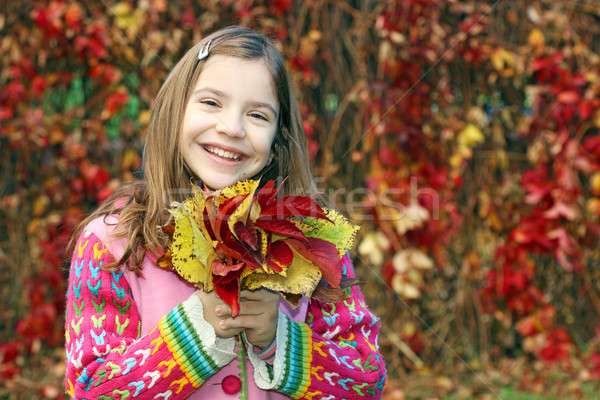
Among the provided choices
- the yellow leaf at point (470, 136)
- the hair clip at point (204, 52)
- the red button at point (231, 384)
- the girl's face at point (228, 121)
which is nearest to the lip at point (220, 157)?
the girl's face at point (228, 121)

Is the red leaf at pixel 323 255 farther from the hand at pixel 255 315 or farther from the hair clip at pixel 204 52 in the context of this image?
the hair clip at pixel 204 52

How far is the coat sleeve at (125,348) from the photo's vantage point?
1.19 metres

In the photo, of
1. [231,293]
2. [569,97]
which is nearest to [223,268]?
[231,293]

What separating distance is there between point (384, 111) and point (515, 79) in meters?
0.77

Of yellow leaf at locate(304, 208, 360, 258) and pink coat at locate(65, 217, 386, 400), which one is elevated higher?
yellow leaf at locate(304, 208, 360, 258)

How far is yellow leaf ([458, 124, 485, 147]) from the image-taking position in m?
3.09

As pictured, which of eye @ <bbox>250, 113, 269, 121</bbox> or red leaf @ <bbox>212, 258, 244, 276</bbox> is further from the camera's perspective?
eye @ <bbox>250, 113, 269, 121</bbox>

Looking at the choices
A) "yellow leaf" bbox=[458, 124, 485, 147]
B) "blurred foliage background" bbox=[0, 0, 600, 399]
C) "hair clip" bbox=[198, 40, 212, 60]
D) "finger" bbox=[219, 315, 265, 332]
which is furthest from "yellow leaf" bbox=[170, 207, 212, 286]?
"yellow leaf" bbox=[458, 124, 485, 147]

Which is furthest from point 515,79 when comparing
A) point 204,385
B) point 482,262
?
point 204,385

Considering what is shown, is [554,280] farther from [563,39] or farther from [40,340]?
[40,340]

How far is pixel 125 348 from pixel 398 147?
2.09 m

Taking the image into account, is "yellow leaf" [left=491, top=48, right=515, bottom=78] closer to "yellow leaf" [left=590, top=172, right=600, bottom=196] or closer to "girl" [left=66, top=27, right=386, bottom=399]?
"yellow leaf" [left=590, top=172, right=600, bottom=196]

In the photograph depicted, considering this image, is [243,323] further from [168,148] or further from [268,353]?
[168,148]

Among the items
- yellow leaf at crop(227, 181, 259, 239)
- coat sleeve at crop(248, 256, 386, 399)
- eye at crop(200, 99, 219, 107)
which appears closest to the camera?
yellow leaf at crop(227, 181, 259, 239)
